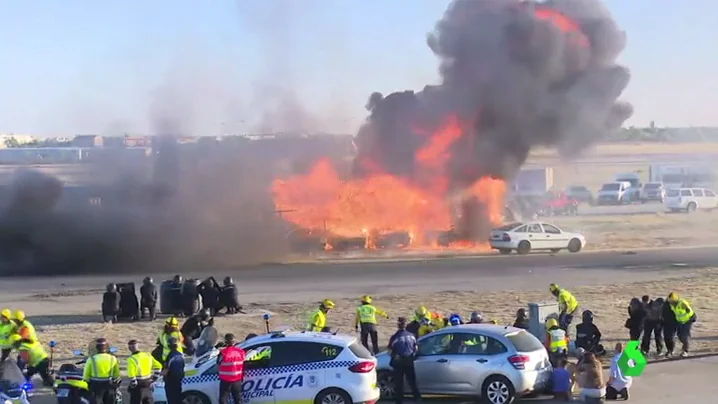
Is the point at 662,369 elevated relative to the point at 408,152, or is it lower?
lower

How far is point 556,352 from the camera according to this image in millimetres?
14766

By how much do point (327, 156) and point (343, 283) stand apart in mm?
14985

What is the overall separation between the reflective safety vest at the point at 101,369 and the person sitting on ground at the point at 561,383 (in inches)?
261

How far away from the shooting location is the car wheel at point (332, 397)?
12164 mm

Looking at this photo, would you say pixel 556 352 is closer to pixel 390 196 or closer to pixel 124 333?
pixel 124 333

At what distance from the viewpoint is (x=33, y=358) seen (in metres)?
14.3

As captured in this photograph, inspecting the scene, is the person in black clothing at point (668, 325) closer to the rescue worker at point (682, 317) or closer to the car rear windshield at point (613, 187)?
the rescue worker at point (682, 317)

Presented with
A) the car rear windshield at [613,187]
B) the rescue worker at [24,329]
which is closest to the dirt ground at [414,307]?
the rescue worker at [24,329]

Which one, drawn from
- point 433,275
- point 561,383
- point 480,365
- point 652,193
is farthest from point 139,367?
point 652,193

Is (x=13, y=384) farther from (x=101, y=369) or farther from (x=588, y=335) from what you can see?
(x=588, y=335)

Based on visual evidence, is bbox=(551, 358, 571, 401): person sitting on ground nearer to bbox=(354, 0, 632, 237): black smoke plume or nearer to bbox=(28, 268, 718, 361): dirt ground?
bbox=(28, 268, 718, 361): dirt ground

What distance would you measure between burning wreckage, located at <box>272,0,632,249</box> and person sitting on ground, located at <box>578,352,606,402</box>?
966 inches

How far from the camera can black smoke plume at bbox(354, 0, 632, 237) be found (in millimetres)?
37375

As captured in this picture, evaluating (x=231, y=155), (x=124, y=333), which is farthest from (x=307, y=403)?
(x=231, y=155)
